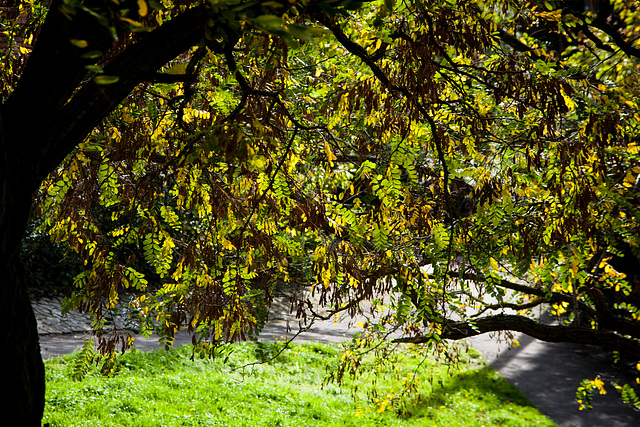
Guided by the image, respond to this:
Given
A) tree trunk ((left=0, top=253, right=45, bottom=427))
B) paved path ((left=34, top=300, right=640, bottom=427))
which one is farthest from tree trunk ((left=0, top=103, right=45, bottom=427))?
paved path ((left=34, top=300, right=640, bottom=427))

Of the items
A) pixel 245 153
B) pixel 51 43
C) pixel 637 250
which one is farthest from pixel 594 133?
pixel 51 43

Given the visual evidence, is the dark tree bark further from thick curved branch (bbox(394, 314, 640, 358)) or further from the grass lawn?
thick curved branch (bbox(394, 314, 640, 358))

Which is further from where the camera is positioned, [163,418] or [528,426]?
[528,426]

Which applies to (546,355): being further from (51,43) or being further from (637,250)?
(51,43)

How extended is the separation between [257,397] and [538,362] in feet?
25.0

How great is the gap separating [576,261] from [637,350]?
2.44m

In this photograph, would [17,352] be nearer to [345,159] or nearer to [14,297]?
[14,297]

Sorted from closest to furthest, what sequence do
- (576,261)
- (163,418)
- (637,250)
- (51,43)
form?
(51,43) < (576,261) < (637,250) < (163,418)

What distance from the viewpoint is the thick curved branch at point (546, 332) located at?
19.1 feet

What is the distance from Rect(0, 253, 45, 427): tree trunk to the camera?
2.11m

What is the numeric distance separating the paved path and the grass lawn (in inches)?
24.6

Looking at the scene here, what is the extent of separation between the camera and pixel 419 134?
12.9 ft

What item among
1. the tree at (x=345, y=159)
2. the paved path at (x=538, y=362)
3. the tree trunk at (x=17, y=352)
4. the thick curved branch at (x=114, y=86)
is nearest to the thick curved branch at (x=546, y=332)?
the tree at (x=345, y=159)

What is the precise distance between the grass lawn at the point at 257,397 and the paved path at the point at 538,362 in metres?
0.63
